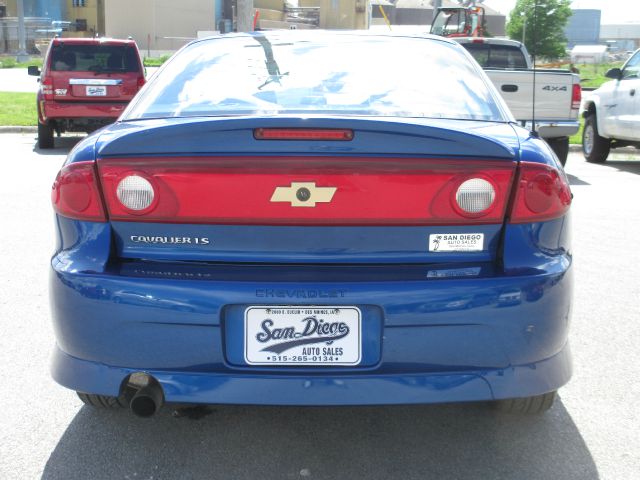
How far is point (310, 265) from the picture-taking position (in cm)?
283

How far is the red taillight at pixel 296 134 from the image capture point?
9.14ft

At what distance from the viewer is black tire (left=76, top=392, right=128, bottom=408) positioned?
131 inches

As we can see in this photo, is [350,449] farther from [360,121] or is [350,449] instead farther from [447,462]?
[360,121]

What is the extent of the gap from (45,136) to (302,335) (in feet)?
38.9

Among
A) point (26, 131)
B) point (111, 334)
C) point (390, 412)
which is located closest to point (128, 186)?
point (111, 334)

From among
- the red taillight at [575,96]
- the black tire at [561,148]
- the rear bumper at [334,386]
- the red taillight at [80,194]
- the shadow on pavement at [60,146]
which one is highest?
the red taillight at [80,194]

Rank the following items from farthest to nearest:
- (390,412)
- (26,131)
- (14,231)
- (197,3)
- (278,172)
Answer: (197,3)
(26,131)
(14,231)
(390,412)
(278,172)

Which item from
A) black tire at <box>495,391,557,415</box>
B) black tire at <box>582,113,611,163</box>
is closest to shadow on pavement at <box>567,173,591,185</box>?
black tire at <box>582,113,611,163</box>

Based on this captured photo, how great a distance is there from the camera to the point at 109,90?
13.4m

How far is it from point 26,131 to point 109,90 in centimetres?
345

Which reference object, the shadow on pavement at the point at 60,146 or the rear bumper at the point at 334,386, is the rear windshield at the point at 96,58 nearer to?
the shadow on pavement at the point at 60,146

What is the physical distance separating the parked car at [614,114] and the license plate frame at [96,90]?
25.0 feet

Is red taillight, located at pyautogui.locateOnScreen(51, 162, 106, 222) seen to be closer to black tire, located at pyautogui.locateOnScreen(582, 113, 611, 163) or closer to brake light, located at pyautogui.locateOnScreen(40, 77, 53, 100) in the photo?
brake light, located at pyautogui.locateOnScreen(40, 77, 53, 100)

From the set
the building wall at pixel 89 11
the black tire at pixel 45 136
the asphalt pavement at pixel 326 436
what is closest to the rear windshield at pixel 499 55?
the black tire at pixel 45 136
